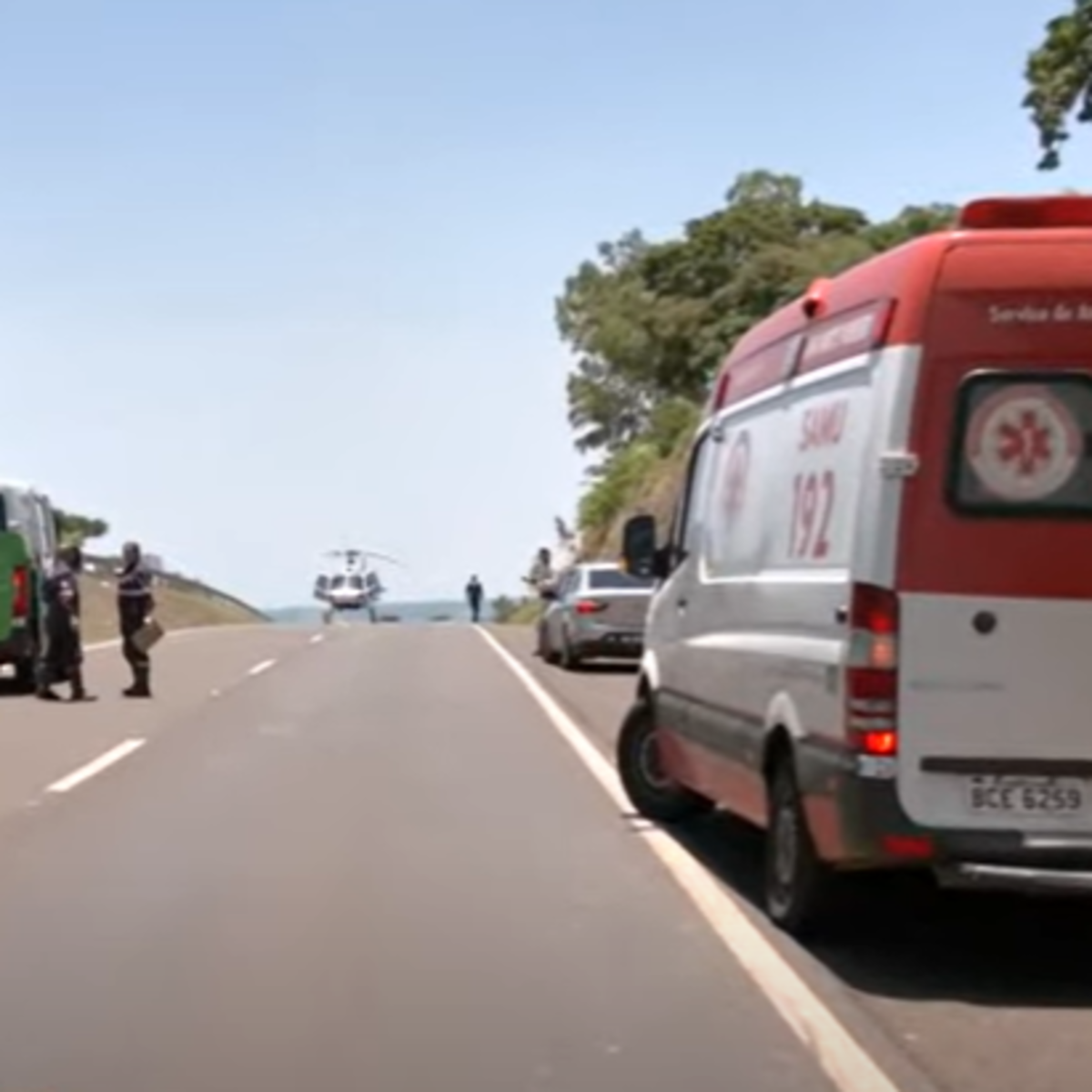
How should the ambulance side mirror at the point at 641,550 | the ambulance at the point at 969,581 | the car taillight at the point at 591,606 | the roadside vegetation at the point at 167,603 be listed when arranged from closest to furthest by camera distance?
the ambulance at the point at 969,581
the ambulance side mirror at the point at 641,550
the car taillight at the point at 591,606
the roadside vegetation at the point at 167,603

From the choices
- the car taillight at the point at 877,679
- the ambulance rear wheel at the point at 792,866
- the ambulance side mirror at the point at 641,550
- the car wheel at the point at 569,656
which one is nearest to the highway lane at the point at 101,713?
the ambulance side mirror at the point at 641,550

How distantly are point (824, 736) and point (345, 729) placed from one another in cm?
1248

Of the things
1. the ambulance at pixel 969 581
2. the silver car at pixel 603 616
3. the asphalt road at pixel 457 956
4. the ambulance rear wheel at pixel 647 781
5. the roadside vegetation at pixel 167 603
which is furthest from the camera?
the roadside vegetation at pixel 167 603

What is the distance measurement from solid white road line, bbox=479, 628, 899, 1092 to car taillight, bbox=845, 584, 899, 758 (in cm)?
96

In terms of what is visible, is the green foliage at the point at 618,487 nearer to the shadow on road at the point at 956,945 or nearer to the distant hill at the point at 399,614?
the distant hill at the point at 399,614

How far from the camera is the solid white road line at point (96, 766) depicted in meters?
15.3

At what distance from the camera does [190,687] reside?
27.5 m

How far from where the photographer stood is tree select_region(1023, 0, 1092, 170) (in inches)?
1077

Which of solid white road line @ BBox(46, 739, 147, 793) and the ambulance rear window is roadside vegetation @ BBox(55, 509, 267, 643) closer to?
solid white road line @ BBox(46, 739, 147, 793)

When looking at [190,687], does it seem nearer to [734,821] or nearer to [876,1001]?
[734,821]

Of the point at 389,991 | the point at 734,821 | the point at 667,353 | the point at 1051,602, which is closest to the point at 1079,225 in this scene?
the point at 1051,602

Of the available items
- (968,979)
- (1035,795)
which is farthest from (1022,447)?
(968,979)

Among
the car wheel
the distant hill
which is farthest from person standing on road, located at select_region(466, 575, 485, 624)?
the car wheel

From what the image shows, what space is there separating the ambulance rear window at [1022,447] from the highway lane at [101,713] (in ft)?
25.5
